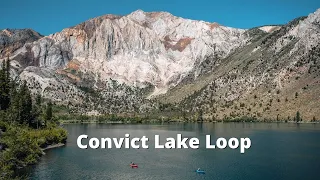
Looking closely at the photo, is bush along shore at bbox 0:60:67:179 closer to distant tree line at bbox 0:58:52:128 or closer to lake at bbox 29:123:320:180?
distant tree line at bbox 0:58:52:128

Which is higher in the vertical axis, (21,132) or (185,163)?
(21,132)

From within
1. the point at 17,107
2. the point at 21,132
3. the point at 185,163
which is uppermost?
the point at 17,107

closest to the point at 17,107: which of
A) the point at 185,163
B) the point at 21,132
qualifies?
the point at 21,132

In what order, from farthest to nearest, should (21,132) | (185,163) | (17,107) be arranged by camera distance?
(17,107)
(21,132)
(185,163)

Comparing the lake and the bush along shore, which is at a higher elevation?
the bush along shore

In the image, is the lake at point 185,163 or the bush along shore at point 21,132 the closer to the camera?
the lake at point 185,163

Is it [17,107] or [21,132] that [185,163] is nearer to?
[21,132]

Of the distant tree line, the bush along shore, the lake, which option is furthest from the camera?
the distant tree line

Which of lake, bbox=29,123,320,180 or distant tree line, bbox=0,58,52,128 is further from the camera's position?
distant tree line, bbox=0,58,52,128

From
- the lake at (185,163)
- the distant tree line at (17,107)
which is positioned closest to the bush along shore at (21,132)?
the distant tree line at (17,107)

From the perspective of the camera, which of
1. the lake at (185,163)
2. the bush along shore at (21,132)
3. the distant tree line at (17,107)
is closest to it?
the lake at (185,163)

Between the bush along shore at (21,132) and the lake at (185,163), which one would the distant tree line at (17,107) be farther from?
the lake at (185,163)

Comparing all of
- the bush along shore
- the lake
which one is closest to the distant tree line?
the bush along shore

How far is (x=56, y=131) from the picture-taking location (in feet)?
481
